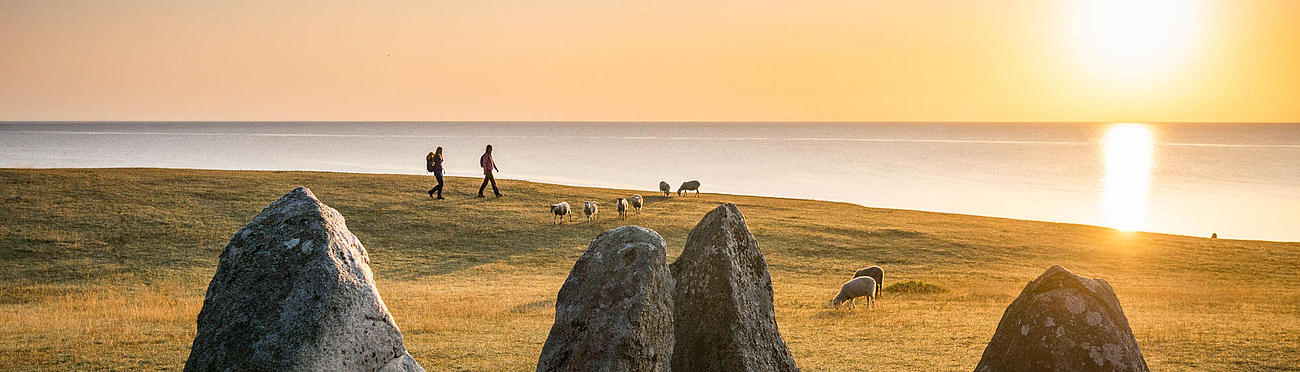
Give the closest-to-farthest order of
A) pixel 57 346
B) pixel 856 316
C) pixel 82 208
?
1. pixel 57 346
2. pixel 856 316
3. pixel 82 208

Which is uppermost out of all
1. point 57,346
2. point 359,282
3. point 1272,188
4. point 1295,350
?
point 1272,188

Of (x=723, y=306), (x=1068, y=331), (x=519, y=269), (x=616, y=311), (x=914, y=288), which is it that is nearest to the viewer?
(x=1068, y=331)

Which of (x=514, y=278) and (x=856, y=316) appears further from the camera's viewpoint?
(x=514, y=278)

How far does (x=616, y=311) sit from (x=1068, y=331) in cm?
468

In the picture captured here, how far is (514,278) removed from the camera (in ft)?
91.6

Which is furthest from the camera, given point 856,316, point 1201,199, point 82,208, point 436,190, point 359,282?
point 1201,199

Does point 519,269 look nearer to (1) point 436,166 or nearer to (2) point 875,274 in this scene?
(2) point 875,274

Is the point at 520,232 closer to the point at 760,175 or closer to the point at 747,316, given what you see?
the point at 747,316

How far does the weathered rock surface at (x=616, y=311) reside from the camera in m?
8.91

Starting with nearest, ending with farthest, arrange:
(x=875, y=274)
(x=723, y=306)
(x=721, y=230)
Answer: (x=723, y=306) → (x=721, y=230) → (x=875, y=274)

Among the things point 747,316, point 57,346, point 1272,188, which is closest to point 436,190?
point 57,346

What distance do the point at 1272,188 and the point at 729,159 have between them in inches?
3075

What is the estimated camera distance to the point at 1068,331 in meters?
8.86

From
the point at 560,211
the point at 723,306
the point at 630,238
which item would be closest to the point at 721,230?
the point at 723,306
